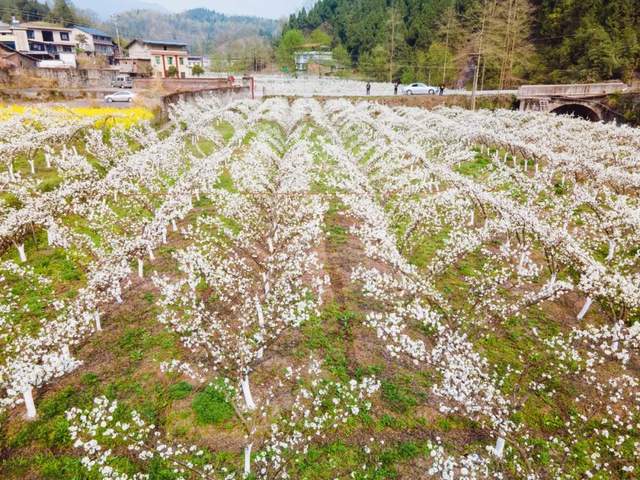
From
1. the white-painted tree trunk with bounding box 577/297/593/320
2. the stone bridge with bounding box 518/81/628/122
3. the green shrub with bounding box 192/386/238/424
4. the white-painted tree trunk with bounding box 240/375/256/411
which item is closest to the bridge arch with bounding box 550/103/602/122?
the stone bridge with bounding box 518/81/628/122

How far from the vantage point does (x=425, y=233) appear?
18438mm

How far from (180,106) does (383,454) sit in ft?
139

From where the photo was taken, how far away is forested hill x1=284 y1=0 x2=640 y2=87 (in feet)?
191

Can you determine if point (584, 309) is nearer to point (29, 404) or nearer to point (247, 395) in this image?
point (247, 395)

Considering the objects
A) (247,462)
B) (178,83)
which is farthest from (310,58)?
(247,462)

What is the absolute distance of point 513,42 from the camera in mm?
65250

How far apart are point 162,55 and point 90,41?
3634cm

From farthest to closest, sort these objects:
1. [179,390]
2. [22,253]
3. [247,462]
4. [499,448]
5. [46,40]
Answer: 1. [46,40]
2. [22,253]
3. [179,390]
4. [499,448]
5. [247,462]

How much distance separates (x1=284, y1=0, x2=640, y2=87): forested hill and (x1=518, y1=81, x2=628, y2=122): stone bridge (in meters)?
9.02

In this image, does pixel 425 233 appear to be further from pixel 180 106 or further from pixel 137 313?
pixel 180 106

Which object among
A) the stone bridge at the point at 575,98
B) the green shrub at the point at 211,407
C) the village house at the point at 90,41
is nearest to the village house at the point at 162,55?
the village house at the point at 90,41

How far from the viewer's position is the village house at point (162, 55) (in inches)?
3214

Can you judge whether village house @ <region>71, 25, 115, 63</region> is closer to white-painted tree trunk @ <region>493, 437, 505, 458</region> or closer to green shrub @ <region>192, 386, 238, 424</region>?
green shrub @ <region>192, 386, 238, 424</region>

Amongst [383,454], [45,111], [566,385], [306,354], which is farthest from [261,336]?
[45,111]
